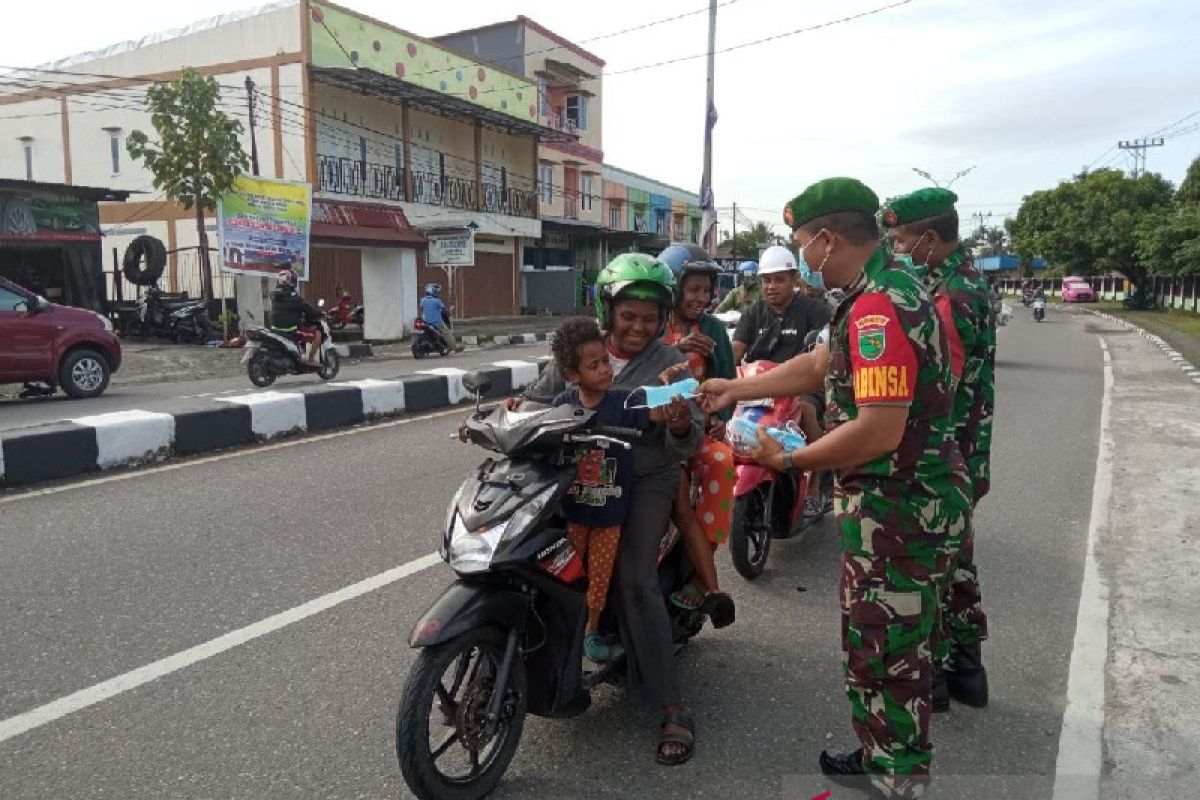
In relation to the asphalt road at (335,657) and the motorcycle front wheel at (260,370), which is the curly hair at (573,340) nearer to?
the asphalt road at (335,657)

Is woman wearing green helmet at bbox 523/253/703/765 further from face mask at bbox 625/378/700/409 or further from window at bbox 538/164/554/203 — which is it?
window at bbox 538/164/554/203

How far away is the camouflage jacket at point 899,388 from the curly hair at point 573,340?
2.58 ft

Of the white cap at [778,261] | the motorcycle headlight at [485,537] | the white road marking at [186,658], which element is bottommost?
the white road marking at [186,658]

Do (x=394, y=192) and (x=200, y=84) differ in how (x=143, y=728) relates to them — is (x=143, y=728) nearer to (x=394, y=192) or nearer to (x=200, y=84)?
(x=200, y=84)

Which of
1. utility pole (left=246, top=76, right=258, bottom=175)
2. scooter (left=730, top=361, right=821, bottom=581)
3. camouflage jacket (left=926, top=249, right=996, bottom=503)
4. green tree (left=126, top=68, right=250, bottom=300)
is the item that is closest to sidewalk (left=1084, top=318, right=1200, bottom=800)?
camouflage jacket (left=926, top=249, right=996, bottom=503)

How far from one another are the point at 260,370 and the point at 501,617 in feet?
35.8

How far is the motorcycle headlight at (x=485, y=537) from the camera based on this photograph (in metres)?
2.45

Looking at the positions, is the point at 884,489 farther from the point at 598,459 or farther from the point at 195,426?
the point at 195,426

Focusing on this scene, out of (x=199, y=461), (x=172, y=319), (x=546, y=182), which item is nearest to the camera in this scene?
(x=199, y=461)

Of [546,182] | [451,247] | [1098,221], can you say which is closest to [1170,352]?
[451,247]

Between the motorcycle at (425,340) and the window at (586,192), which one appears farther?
the window at (586,192)

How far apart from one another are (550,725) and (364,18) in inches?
947

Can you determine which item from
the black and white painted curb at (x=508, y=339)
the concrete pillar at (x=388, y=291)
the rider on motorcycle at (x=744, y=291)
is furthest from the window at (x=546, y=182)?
the rider on motorcycle at (x=744, y=291)

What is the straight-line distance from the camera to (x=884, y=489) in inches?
93.0
